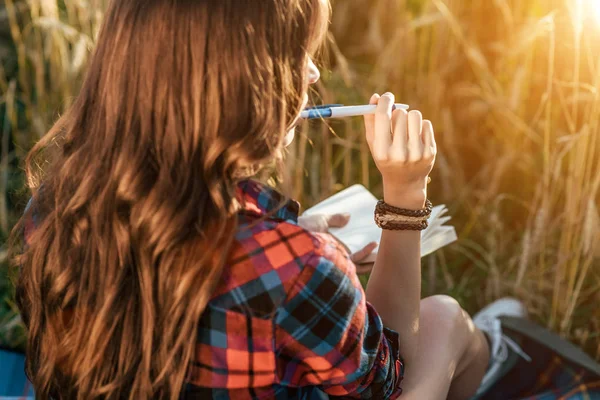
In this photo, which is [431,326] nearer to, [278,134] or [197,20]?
[278,134]

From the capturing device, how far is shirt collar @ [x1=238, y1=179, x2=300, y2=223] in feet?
3.02

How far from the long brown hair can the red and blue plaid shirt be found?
0.03 metres

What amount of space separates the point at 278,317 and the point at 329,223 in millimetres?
533

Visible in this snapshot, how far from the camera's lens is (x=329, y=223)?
1.40 meters

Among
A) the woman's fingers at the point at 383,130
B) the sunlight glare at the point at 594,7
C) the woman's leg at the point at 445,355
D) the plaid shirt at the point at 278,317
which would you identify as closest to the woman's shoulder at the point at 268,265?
the plaid shirt at the point at 278,317

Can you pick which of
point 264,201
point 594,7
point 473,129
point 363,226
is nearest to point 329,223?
point 363,226

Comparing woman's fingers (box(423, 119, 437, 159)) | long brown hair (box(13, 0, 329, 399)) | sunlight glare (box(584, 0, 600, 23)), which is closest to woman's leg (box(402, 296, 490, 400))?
woman's fingers (box(423, 119, 437, 159))

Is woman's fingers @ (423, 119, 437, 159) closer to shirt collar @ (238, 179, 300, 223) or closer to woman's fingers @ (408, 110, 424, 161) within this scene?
woman's fingers @ (408, 110, 424, 161)

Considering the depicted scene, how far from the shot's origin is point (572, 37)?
5.87 ft

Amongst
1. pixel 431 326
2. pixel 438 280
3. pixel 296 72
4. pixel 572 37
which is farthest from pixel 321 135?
pixel 296 72

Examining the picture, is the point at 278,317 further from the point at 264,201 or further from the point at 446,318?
the point at 446,318

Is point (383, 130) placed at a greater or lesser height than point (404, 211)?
greater

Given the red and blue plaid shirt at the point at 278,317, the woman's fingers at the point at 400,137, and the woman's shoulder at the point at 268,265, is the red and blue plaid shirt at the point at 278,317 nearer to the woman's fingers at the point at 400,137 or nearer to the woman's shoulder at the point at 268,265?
the woman's shoulder at the point at 268,265

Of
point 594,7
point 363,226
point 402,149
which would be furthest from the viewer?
point 594,7
